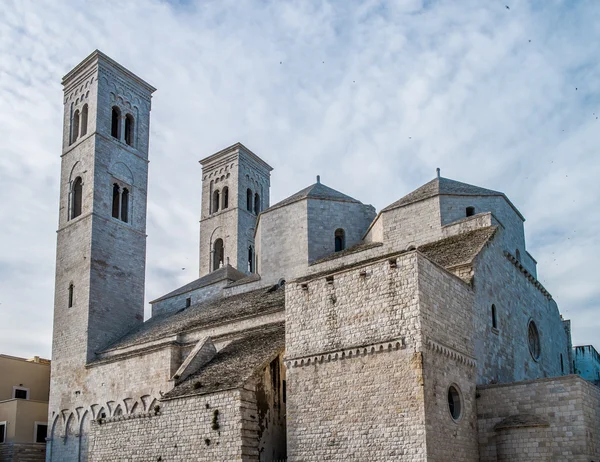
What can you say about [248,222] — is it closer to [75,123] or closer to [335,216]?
[75,123]

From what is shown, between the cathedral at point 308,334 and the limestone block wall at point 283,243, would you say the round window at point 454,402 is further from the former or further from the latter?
the limestone block wall at point 283,243

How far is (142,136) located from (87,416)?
15569 millimetres

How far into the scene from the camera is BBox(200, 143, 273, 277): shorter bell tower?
43594 millimetres

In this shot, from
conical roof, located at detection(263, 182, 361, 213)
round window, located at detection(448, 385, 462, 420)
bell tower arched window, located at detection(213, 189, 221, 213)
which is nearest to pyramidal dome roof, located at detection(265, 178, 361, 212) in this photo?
conical roof, located at detection(263, 182, 361, 213)

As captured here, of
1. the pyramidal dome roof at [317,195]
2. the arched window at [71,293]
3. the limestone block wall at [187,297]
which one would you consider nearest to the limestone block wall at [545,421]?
the pyramidal dome roof at [317,195]

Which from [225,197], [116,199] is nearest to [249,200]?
[225,197]

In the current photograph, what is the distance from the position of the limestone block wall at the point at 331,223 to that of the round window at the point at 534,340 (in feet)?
27.8

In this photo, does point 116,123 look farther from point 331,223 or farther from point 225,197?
point 331,223

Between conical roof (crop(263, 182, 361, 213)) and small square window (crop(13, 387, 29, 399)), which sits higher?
conical roof (crop(263, 182, 361, 213))

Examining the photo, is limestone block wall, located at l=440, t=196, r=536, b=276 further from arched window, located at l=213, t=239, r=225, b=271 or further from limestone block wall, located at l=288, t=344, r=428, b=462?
arched window, located at l=213, t=239, r=225, b=271

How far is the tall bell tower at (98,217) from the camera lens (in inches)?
1238

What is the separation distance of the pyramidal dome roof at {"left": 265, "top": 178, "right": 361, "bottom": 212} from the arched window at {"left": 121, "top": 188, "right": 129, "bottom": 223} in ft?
29.9

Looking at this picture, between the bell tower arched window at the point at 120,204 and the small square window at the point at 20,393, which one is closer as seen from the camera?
the small square window at the point at 20,393

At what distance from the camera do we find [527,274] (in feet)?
75.3
